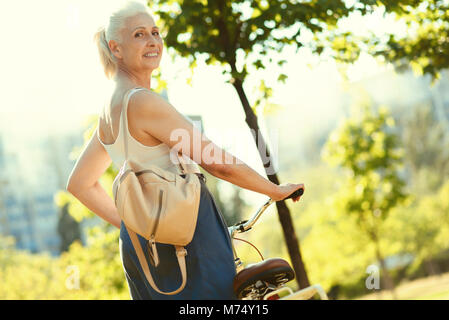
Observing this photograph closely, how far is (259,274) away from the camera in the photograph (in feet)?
6.70

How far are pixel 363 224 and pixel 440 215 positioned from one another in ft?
57.8

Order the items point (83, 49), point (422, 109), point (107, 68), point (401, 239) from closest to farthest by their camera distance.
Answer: point (107, 68) < point (83, 49) < point (401, 239) < point (422, 109)

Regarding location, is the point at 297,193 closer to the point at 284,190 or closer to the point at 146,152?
the point at 284,190

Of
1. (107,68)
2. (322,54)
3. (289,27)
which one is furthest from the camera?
(322,54)

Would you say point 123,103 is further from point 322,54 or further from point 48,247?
point 48,247

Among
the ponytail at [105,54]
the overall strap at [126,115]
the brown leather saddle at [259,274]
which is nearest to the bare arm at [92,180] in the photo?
the ponytail at [105,54]

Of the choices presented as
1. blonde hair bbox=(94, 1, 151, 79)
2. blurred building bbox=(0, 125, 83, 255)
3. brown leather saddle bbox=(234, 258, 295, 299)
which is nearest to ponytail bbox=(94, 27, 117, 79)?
blonde hair bbox=(94, 1, 151, 79)

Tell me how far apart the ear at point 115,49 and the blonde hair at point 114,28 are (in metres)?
0.01

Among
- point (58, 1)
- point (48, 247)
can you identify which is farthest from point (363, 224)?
point (48, 247)

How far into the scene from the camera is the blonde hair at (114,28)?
2193 millimetres

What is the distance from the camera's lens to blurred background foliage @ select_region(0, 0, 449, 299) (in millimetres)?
5066

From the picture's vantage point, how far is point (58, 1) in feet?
20.1

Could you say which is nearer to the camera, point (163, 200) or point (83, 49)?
point (163, 200)

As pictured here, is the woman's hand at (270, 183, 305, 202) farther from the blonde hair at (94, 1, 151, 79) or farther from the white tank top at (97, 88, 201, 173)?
the blonde hair at (94, 1, 151, 79)
